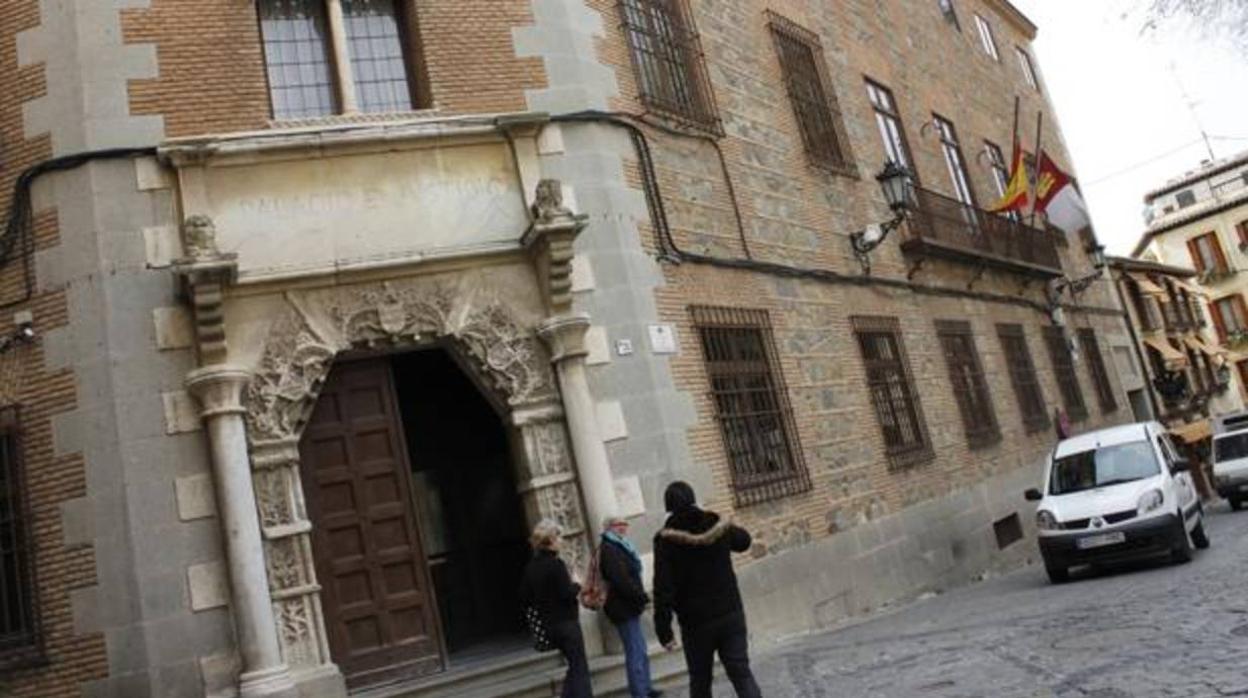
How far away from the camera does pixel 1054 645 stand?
693 cm

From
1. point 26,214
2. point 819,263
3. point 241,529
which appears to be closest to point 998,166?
point 819,263

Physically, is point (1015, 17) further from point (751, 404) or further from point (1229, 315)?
point (1229, 315)

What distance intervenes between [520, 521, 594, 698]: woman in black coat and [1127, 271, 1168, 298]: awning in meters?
29.7

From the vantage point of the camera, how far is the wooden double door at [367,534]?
8.04 meters

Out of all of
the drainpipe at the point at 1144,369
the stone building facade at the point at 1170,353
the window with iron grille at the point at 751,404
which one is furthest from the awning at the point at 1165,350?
the window with iron grille at the point at 751,404

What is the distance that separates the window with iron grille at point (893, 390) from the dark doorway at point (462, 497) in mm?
5009

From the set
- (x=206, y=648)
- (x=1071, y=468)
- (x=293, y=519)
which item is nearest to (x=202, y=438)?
(x=293, y=519)

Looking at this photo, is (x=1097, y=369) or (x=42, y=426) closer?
(x=42, y=426)

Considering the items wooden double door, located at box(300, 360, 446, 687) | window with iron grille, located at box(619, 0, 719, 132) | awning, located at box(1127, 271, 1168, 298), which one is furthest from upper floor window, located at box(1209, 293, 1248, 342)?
wooden double door, located at box(300, 360, 446, 687)

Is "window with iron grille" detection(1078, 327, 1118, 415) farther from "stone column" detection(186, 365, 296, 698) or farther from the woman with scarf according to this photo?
"stone column" detection(186, 365, 296, 698)

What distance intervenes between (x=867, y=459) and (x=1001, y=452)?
15.5 ft

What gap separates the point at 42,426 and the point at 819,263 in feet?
28.4

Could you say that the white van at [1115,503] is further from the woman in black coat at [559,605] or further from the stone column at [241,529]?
the stone column at [241,529]

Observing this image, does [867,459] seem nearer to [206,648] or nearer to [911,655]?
[911,655]
